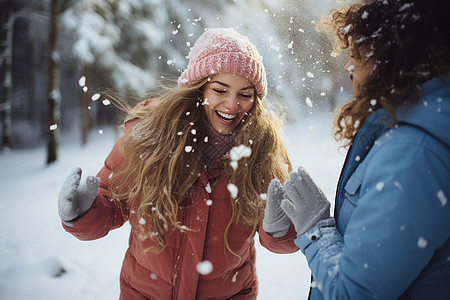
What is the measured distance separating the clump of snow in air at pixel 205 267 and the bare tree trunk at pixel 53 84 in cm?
635

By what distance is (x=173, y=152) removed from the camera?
170cm

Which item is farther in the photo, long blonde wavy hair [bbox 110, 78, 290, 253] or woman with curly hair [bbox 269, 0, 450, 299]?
long blonde wavy hair [bbox 110, 78, 290, 253]

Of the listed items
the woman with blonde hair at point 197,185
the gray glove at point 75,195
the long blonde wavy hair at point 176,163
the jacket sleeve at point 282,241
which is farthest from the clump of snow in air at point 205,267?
the gray glove at point 75,195

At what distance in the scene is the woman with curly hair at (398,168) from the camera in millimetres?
802

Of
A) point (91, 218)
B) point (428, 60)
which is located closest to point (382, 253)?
point (428, 60)

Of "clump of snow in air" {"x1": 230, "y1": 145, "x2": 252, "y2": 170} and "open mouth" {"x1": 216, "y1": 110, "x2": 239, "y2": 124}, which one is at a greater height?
"open mouth" {"x1": 216, "y1": 110, "x2": 239, "y2": 124}

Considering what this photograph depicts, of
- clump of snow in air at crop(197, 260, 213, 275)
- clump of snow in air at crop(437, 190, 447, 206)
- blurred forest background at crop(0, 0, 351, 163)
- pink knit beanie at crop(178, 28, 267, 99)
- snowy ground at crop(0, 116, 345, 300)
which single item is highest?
blurred forest background at crop(0, 0, 351, 163)

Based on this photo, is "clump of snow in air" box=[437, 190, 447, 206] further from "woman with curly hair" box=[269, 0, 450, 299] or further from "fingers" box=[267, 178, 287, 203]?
"fingers" box=[267, 178, 287, 203]

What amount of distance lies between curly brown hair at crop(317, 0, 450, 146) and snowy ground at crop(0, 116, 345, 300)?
1.08m

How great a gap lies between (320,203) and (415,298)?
17.2 inches

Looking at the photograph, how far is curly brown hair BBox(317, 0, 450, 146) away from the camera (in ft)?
2.86

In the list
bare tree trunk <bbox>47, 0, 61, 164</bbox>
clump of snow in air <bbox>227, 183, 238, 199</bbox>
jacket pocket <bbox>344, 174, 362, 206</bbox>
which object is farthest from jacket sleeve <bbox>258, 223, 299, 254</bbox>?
bare tree trunk <bbox>47, 0, 61, 164</bbox>

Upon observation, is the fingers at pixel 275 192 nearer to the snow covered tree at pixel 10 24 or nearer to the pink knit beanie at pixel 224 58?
the pink knit beanie at pixel 224 58

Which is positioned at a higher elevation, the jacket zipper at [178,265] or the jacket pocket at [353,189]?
the jacket pocket at [353,189]
